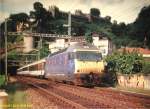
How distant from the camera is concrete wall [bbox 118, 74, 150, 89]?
15.2m

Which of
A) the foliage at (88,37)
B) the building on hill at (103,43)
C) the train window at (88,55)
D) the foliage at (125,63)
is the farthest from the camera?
the foliage at (125,63)

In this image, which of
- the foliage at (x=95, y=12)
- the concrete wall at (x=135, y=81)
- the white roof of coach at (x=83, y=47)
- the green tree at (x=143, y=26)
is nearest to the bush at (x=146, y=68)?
the concrete wall at (x=135, y=81)

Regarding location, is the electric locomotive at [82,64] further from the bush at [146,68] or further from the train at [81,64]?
the bush at [146,68]

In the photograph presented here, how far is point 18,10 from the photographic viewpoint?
10969 millimetres

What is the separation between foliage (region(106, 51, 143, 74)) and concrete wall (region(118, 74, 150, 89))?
43 centimetres

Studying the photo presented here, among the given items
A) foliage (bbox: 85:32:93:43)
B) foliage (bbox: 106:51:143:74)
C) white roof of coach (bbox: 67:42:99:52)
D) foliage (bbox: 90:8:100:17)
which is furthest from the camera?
foliage (bbox: 106:51:143:74)

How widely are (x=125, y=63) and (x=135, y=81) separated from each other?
135cm

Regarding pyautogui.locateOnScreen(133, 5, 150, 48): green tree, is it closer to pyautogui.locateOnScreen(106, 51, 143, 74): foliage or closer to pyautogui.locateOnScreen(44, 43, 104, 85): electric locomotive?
pyautogui.locateOnScreen(44, 43, 104, 85): electric locomotive

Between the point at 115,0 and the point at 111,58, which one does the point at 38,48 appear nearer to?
the point at 115,0

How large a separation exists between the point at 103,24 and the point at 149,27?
4.77 feet

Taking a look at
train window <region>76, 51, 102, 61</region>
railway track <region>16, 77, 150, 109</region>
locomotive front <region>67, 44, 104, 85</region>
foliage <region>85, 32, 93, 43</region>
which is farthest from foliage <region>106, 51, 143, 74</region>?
railway track <region>16, 77, 150, 109</region>

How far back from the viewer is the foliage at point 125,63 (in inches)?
651

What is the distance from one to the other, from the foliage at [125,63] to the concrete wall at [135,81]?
427 mm

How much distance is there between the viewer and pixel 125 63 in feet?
56.3
